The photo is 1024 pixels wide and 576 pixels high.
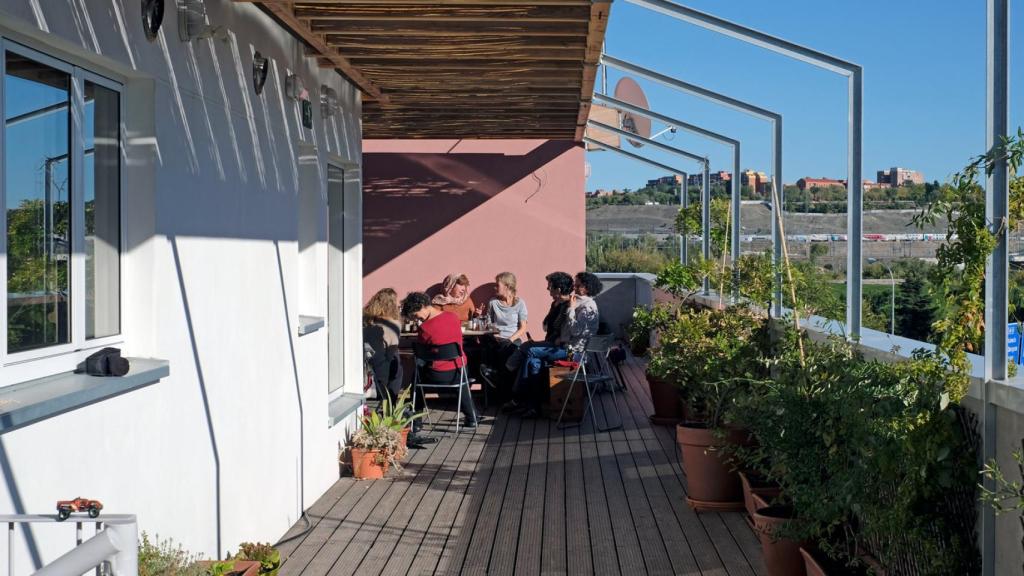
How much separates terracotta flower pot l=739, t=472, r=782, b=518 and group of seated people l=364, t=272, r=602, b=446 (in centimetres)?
301

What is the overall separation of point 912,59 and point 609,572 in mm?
9677

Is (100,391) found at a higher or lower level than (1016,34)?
lower

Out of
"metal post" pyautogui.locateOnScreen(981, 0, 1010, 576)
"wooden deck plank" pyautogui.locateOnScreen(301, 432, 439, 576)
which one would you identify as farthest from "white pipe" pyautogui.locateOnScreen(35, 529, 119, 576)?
"wooden deck plank" pyautogui.locateOnScreen(301, 432, 439, 576)

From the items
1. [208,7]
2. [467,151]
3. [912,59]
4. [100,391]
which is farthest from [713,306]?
[100,391]

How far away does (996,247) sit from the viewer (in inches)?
124

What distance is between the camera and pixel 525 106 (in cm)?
807

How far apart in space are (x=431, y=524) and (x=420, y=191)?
5.92 metres

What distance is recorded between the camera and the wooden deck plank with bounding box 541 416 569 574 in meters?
5.07

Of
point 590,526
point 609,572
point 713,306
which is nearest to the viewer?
point 609,572

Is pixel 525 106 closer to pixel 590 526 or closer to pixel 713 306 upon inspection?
pixel 713 306

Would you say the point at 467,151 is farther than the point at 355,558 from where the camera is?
Yes

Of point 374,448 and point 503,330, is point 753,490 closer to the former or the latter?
point 374,448

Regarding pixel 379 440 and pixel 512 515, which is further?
pixel 379 440

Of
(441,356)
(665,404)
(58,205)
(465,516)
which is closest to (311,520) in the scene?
(465,516)
